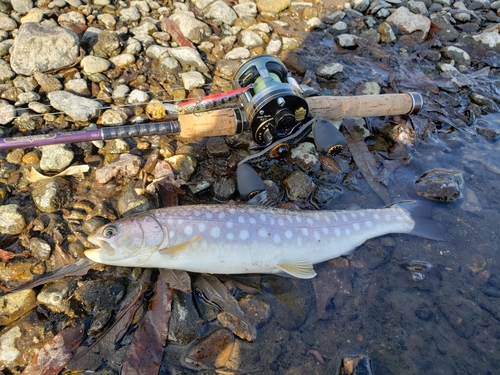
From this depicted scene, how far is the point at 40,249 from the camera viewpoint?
362 cm

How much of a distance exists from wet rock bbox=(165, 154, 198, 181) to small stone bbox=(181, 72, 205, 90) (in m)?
1.59

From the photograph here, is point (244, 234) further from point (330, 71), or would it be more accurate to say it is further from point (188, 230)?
point (330, 71)

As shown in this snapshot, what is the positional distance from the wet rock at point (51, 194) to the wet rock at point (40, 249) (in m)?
0.43

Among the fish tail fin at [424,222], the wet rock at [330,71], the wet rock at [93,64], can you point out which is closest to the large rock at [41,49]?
the wet rock at [93,64]

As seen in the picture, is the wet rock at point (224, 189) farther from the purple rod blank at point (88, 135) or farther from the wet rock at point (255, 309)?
the wet rock at point (255, 309)

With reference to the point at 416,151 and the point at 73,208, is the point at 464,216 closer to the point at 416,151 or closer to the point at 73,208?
the point at 416,151

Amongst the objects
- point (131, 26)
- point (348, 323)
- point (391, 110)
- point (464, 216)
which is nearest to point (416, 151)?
point (391, 110)

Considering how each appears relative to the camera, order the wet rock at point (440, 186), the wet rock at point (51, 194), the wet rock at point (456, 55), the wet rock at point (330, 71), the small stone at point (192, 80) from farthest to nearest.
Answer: the wet rock at point (456, 55) < the wet rock at point (330, 71) < the small stone at point (192, 80) < the wet rock at point (440, 186) < the wet rock at point (51, 194)

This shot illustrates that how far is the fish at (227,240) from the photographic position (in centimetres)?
342

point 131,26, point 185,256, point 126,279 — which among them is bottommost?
point 126,279

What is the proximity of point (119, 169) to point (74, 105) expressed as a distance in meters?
1.32

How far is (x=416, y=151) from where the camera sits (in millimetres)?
5254

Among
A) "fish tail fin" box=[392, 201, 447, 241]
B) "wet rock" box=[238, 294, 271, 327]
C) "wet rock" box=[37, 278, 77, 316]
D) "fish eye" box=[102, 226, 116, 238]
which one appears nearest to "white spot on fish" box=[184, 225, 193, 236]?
"fish eye" box=[102, 226, 116, 238]

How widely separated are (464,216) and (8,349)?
5074 millimetres
